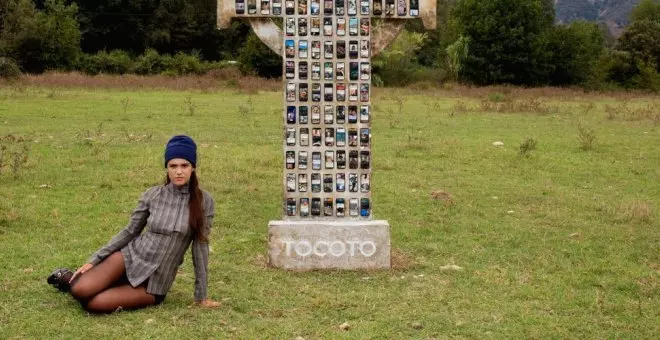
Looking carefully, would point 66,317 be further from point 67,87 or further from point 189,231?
point 67,87

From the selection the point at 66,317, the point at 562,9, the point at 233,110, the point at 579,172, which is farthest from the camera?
the point at 562,9

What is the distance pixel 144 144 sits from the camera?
14.9 meters

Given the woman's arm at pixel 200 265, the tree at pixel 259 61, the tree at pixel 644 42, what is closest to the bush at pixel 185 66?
the tree at pixel 259 61

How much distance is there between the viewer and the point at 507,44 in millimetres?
48594

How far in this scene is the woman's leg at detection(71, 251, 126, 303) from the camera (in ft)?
18.2

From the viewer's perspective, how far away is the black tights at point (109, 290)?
5.56 m

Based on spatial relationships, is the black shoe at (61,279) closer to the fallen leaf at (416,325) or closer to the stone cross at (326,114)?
the stone cross at (326,114)

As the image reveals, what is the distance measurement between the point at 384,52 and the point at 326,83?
3779 centimetres

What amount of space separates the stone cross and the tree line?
2831 cm

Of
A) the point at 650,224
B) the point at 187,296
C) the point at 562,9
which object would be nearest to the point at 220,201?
the point at 187,296

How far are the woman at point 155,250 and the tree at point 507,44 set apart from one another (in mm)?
44242

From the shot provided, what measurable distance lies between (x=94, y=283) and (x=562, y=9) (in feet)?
598

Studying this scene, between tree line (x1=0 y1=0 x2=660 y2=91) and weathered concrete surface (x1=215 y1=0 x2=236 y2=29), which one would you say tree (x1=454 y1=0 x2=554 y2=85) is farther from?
weathered concrete surface (x1=215 y1=0 x2=236 y2=29)

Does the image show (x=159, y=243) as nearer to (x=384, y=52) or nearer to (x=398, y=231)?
(x=398, y=231)
